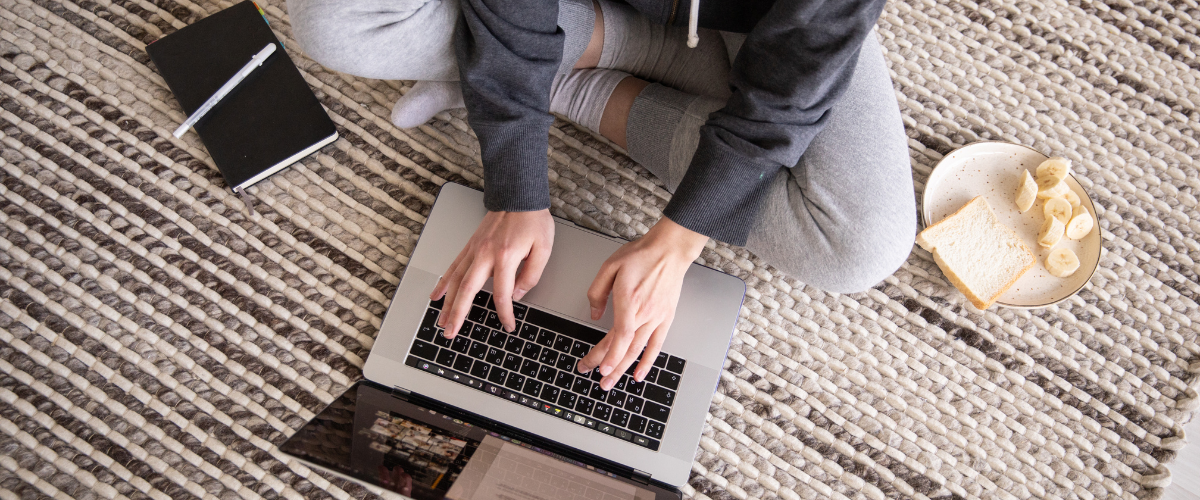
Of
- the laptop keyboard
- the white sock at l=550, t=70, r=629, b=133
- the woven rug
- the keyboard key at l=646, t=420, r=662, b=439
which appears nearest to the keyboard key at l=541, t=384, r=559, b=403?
the laptop keyboard

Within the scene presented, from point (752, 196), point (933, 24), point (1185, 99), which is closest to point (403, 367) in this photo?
point (752, 196)

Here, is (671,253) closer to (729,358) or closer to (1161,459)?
(729,358)

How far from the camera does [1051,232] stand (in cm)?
73

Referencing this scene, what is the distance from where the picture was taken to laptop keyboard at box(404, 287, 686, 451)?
662 mm

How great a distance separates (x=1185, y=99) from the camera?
0.84 metres

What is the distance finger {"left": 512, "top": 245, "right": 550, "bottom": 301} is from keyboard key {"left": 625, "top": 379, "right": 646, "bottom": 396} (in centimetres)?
15

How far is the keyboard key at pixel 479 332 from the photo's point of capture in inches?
26.6

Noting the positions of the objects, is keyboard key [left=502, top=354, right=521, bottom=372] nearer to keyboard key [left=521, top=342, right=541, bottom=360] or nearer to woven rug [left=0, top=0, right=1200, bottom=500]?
keyboard key [left=521, top=342, right=541, bottom=360]

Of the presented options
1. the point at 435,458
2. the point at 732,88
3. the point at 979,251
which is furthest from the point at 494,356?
the point at 979,251

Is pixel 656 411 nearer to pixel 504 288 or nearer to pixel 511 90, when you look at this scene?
pixel 504 288

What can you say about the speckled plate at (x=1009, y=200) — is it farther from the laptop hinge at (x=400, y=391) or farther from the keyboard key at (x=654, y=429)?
the laptop hinge at (x=400, y=391)

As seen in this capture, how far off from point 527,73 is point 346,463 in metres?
0.41

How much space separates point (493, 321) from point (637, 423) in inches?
7.4

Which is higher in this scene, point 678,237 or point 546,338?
point 678,237
